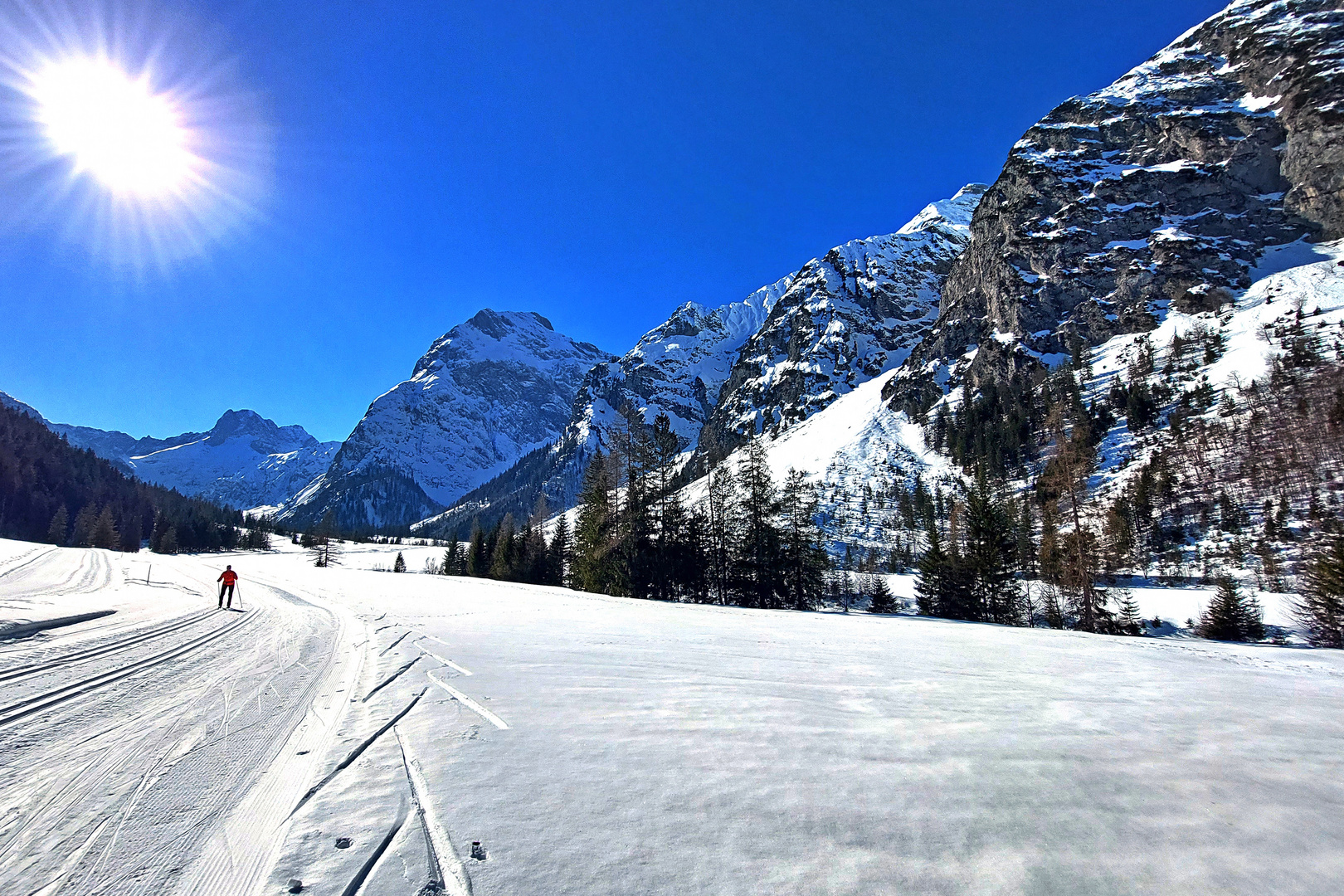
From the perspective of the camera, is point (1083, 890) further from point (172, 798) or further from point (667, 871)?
point (172, 798)

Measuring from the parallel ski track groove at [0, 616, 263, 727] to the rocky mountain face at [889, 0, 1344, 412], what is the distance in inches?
6230

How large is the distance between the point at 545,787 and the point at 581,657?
5.11 metres

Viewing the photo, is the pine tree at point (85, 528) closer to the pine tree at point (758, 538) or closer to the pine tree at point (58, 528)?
the pine tree at point (58, 528)

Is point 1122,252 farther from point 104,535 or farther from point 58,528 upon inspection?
point 58,528

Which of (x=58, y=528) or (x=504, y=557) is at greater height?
(x=58, y=528)

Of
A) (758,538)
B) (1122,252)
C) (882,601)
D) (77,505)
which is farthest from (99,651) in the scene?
(1122,252)

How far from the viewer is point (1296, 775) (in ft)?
12.4

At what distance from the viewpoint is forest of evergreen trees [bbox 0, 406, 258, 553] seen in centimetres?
8338

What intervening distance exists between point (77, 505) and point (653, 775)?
153014 millimetres

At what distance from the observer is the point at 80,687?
5836 millimetres

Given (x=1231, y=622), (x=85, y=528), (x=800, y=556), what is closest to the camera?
(x=1231, y=622)

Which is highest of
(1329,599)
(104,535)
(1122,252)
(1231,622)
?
(1122,252)

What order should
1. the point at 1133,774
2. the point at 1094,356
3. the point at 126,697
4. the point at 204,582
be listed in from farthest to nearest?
the point at 1094,356 → the point at 204,582 → the point at 126,697 → the point at 1133,774

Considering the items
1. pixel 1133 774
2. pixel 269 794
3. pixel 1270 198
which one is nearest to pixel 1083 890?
pixel 1133 774
